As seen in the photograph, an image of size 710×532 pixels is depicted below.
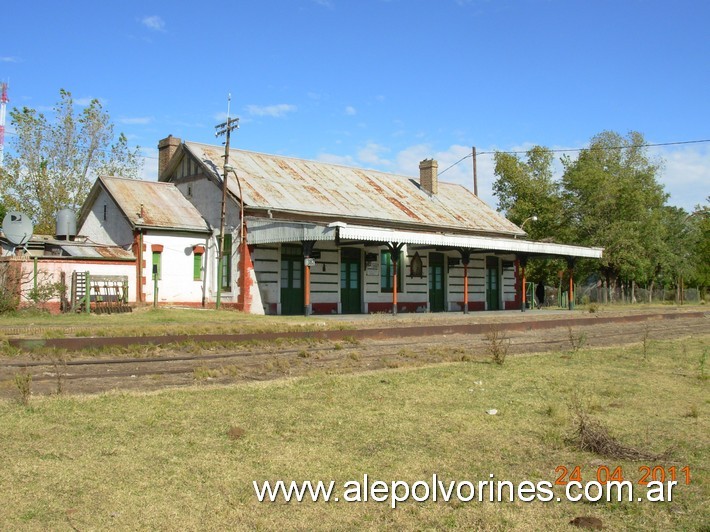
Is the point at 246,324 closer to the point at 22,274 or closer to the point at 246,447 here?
the point at 22,274

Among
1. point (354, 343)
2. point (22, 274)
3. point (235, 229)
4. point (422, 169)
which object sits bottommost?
point (354, 343)

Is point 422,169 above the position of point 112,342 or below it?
above

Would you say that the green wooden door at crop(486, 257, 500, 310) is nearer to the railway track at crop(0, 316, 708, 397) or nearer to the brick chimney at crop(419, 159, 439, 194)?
the brick chimney at crop(419, 159, 439, 194)

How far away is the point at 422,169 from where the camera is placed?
3859cm

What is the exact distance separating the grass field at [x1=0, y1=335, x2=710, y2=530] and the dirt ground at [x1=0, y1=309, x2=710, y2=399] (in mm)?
1368

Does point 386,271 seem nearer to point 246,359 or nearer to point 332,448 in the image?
point 246,359

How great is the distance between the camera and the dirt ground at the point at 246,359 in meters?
9.80

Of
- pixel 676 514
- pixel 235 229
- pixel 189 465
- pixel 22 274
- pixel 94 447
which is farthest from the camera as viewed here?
pixel 235 229

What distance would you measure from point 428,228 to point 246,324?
15060mm

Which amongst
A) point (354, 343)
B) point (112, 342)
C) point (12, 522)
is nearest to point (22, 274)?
point (112, 342)

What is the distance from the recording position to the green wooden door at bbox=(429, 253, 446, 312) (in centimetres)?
3359

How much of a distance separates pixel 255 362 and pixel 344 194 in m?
20.7

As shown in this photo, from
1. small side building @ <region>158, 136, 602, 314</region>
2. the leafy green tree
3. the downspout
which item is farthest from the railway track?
the leafy green tree

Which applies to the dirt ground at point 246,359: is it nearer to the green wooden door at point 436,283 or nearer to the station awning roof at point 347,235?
the station awning roof at point 347,235
